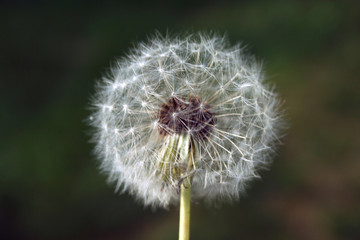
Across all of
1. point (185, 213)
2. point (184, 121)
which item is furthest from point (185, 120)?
point (185, 213)

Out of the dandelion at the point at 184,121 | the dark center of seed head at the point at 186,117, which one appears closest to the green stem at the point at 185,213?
the dandelion at the point at 184,121

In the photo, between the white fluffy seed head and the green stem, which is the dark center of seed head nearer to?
the white fluffy seed head

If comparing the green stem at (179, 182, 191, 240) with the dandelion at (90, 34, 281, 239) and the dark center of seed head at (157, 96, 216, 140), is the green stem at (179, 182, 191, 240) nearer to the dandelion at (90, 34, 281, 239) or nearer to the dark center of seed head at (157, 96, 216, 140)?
the dandelion at (90, 34, 281, 239)

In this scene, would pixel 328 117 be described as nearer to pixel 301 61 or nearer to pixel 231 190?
pixel 301 61

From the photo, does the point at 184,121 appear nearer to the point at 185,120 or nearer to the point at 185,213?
the point at 185,120

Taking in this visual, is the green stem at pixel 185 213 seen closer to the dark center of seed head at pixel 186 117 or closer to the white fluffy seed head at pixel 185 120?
the white fluffy seed head at pixel 185 120

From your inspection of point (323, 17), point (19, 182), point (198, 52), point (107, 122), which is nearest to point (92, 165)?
point (19, 182)

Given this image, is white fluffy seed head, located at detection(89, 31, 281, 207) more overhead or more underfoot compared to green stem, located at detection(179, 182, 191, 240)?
more overhead

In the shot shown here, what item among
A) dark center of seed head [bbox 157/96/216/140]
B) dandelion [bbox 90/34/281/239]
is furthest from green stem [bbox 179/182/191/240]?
dark center of seed head [bbox 157/96/216/140]
